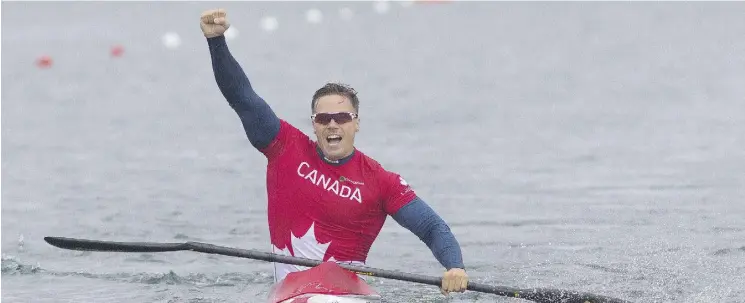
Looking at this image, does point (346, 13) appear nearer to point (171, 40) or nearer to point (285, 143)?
point (171, 40)

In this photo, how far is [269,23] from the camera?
3231 cm

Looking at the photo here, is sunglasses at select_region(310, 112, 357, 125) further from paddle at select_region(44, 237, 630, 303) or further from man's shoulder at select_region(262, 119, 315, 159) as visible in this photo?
paddle at select_region(44, 237, 630, 303)

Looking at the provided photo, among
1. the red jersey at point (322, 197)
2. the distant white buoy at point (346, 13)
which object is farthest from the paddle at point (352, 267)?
A: the distant white buoy at point (346, 13)

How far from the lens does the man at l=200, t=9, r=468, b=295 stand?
24.6 feet

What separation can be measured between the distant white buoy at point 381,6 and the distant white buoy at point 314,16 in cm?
169

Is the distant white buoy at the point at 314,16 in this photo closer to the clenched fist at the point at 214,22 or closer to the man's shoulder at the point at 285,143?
the man's shoulder at the point at 285,143

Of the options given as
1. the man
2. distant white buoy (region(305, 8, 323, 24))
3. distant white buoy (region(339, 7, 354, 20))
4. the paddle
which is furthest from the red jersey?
distant white buoy (region(339, 7, 354, 20))

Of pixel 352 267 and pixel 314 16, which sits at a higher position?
pixel 314 16

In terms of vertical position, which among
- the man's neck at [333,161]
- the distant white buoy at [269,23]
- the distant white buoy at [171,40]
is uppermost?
the distant white buoy at [269,23]

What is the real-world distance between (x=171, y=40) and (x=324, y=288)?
23.2 metres

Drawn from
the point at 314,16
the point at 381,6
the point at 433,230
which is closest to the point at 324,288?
the point at 433,230

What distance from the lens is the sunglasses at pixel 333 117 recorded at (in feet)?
24.5

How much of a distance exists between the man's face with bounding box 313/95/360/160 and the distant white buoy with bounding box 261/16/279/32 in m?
24.0

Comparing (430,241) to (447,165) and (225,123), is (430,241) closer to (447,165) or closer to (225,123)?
(447,165)
